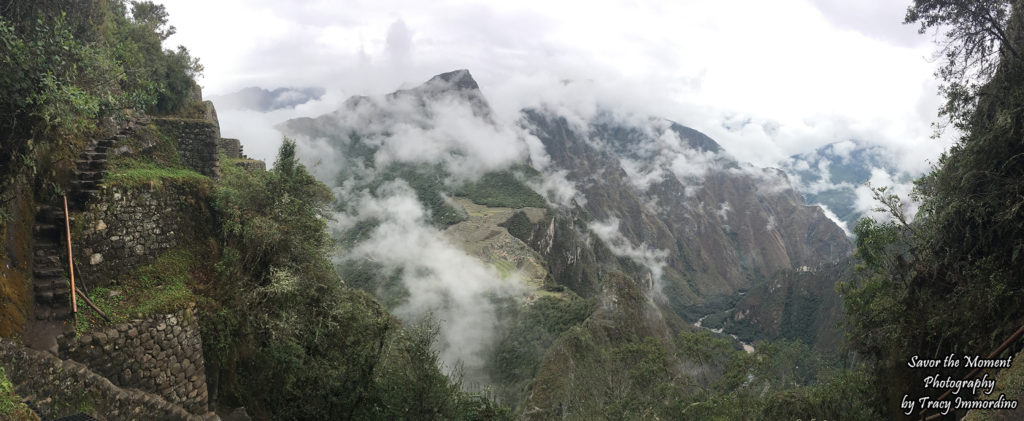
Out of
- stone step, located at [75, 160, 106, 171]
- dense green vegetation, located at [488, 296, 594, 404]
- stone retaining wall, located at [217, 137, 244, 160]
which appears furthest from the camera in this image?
dense green vegetation, located at [488, 296, 594, 404]

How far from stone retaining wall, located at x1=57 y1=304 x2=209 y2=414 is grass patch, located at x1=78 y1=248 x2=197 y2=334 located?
1.10ft

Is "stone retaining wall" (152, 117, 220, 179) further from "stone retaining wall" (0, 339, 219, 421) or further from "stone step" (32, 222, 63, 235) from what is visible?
"stone retaining wall" (0, 339, 219, 421)

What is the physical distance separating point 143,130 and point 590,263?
18637cm

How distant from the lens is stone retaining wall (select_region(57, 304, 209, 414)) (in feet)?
40.2

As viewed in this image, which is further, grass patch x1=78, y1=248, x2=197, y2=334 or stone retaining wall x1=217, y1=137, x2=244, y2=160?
stone retaining wall x1=217, y1=137, x2=244, y2=160

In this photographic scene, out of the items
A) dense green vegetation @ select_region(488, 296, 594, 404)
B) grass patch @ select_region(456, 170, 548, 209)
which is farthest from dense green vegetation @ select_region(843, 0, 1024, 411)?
grass patch @ select_region(456, 170, 548, 209)

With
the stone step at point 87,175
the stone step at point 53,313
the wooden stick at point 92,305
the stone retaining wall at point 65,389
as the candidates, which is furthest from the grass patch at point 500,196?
the stone retaining wall at point 65,389

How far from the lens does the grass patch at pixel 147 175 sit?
15.3 m

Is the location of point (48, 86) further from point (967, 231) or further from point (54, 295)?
point (967, 231)

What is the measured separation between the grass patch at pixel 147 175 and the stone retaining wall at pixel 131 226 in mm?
187

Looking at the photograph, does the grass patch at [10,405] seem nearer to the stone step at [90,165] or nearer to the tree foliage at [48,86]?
the tree foliage at [48,86]

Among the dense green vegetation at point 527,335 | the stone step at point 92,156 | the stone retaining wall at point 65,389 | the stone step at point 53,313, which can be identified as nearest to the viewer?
the stone retaining wall at point 65,389

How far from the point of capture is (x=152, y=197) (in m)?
16.0

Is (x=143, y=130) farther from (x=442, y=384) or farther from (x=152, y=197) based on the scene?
(x=442, y=384)
